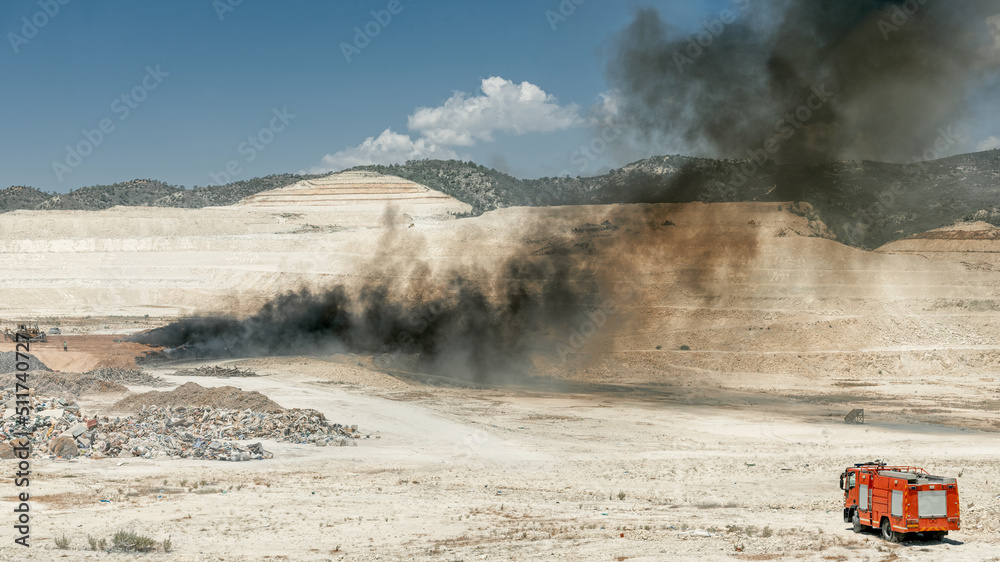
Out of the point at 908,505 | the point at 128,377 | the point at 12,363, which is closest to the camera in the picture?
the point at 908,505

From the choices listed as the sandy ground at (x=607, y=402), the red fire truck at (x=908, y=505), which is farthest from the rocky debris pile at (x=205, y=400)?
the red fire truck at (x=908, y=505)

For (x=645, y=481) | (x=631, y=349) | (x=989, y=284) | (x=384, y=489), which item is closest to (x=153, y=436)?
(x=384, y=489)

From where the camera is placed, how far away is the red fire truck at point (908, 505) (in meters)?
16.4

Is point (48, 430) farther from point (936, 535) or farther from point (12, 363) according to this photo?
point (936, 535)

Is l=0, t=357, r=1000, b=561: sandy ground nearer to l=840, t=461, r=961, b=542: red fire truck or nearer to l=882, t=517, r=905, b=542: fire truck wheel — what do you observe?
l=882, t=517, r=905, b=542: fire truck wheel

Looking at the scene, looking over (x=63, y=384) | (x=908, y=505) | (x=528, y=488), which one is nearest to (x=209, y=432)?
(x=528, y=488)

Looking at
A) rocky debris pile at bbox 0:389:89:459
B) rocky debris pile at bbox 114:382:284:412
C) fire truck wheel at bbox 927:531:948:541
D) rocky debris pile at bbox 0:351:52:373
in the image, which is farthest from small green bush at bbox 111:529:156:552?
rocky debris pile at bbox 0:351:52:373

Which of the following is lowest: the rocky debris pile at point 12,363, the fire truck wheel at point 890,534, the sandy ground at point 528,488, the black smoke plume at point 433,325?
the sandy ground at point 528,488

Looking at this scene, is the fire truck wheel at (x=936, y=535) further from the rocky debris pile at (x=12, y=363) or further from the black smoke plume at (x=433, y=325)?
the rocky debris pile at (x=12, y=363)

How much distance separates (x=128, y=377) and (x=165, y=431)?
1479 centimetres

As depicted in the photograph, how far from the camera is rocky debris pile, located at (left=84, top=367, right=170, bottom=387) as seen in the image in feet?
129

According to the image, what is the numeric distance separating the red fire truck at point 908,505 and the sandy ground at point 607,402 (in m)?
0.37

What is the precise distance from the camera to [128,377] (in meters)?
40.2

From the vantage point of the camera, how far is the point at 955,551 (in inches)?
637
